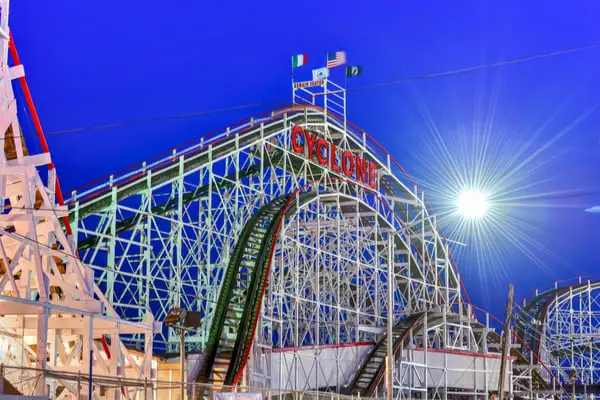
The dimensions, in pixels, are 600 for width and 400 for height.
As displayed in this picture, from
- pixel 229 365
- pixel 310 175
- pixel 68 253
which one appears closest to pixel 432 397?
pixel 310 175

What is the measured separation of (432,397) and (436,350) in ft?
10.6

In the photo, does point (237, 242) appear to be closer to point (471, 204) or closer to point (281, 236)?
point (281, 236)

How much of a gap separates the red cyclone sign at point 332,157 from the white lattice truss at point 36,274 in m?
19.7

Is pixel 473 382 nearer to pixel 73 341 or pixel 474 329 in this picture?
pixel 474 329

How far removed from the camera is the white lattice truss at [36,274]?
21.8 m

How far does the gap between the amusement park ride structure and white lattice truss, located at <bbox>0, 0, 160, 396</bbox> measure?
0.16ft

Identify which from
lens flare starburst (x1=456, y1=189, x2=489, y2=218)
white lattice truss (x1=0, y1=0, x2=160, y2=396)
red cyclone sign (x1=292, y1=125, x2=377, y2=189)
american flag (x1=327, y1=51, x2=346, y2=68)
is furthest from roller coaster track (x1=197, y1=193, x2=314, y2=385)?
american flag (x1=327, y1=51, x2=346, y2=68)

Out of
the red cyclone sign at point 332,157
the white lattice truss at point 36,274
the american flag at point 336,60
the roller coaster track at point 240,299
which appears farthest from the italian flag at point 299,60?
the white lattice truss at point 36,274

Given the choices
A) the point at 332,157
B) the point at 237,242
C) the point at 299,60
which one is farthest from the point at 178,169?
the point at 299,60

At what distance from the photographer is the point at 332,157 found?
47156mm

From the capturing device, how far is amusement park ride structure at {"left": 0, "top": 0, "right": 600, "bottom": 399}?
23.6 m

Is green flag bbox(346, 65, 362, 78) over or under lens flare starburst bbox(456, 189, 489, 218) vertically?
over

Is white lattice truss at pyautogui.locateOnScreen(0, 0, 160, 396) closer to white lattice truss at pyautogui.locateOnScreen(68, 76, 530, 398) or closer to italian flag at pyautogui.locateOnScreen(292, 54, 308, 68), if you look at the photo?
white lattice truss at pyautogui.locateOnScreen(68, 76, 530, 398)

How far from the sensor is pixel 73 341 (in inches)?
1102
